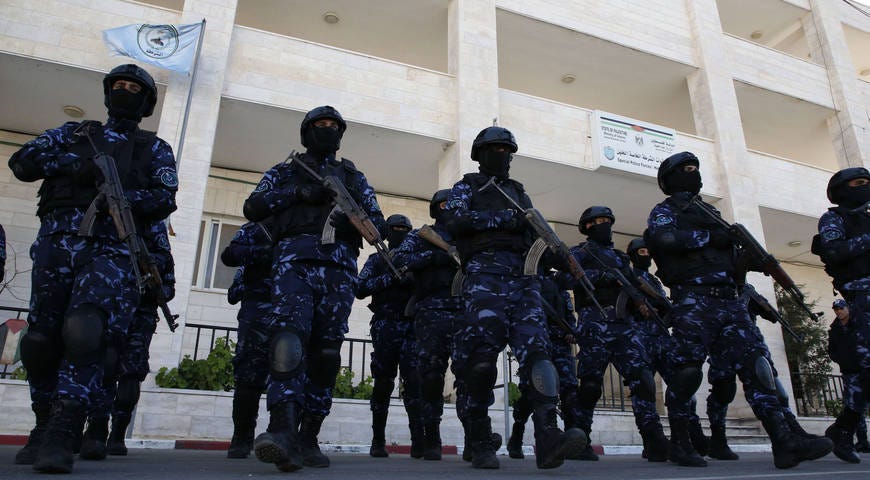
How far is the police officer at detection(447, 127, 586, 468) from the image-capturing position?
318 cm

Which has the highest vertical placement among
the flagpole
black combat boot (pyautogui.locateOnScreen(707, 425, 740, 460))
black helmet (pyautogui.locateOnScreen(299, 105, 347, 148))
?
the flagpole

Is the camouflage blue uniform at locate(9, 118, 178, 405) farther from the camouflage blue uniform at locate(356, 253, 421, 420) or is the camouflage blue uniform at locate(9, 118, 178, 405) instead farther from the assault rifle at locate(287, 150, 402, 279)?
the camouflage blue uniform at locate(356, 253, 421, 420)

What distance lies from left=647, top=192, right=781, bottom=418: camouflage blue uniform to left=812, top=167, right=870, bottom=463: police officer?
1.25 meters

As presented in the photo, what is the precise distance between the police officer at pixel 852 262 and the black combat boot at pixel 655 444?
4.24 feet

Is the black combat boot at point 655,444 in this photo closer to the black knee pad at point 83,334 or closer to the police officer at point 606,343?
the police officer at point 606,343

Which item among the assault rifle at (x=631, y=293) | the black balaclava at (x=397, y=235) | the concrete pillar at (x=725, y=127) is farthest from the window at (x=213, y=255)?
the concrete pillar at (x=725, y=127)

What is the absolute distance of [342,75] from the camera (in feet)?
31.4

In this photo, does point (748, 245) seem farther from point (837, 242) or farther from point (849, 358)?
point (849, 358)

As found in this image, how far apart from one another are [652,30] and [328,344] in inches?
464

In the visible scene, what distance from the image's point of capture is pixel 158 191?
10.5ft

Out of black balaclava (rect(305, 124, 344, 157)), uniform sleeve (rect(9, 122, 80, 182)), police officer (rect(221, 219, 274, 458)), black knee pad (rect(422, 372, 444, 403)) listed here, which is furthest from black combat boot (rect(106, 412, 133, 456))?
black balaclava (rect(305, 124, 344, 157))

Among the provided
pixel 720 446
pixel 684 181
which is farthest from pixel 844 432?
pixel 684 181

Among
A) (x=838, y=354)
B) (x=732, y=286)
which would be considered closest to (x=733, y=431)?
(x=838, y=354)

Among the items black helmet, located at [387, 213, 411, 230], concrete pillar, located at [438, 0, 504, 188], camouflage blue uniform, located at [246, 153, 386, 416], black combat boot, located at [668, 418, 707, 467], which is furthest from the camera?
concrete pillar, located at [438, 0, 504, 188]
